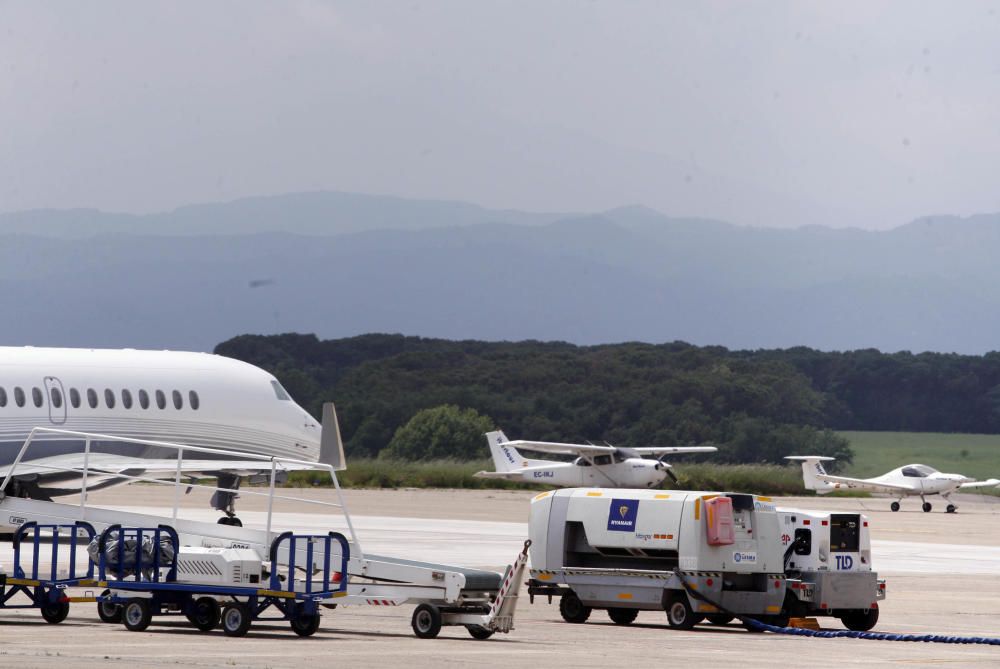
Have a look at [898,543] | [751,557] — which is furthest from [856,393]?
[751,557]

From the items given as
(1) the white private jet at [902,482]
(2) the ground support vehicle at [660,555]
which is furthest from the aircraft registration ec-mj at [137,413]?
(1) the white private jet at [902,482]

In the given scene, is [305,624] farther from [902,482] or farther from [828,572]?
[902,482]

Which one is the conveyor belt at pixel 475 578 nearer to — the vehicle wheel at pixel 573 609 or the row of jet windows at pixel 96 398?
the vehicle wheel at pixel 573 609

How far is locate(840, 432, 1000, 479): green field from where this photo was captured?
115938mm

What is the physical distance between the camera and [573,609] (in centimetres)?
2298

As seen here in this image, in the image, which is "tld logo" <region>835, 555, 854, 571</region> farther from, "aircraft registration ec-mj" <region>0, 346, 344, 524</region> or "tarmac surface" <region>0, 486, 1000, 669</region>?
"aircraft registration ec-mj" <region>0, 346, 344, 524</region>

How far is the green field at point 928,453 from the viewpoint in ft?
380

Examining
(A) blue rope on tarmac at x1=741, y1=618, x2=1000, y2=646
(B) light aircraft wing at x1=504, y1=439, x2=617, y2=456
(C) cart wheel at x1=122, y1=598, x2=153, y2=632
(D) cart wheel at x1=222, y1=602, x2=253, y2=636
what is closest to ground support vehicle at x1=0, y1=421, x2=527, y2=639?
(C) cart wheel at x1=122, y1=598, x2=153, y2=632

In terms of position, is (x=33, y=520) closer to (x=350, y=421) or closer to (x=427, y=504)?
(x=427, y=504)

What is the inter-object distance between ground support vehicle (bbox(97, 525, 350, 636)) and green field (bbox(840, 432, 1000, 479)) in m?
96.4

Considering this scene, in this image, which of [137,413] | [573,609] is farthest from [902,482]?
[573,609]

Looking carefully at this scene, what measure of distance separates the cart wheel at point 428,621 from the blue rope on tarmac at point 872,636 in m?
4.86

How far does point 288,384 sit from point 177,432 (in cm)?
9748

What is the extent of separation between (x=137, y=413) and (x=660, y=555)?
18.4 m
